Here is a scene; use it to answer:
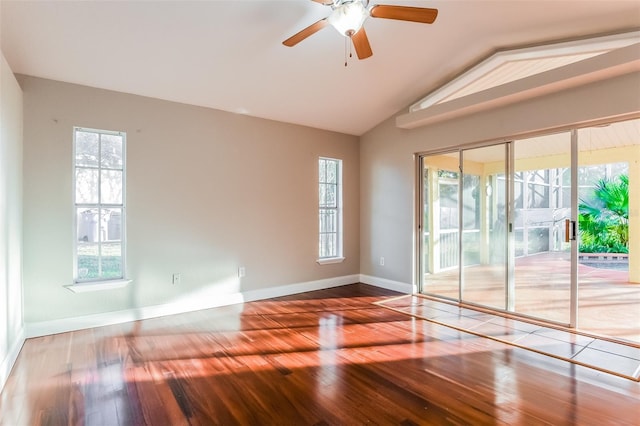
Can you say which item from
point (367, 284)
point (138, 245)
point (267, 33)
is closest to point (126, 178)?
point (138, 245)

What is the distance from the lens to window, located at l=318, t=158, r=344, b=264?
5.67 m

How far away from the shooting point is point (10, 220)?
2791 millimetres

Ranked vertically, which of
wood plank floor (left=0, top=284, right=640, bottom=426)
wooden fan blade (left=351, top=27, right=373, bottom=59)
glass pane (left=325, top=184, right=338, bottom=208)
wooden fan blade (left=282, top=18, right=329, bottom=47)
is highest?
wooden fan blade (left=282, top=18, right=329, bottom=47)

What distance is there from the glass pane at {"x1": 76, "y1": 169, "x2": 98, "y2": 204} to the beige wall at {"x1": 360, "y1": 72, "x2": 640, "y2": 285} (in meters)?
4.01

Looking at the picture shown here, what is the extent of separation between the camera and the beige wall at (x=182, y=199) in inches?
134

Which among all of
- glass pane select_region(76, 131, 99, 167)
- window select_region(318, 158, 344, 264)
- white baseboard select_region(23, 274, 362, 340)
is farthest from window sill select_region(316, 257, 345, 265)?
glass pane select_region(76, 131, 99, 167)

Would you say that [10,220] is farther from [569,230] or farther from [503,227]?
[569,230]

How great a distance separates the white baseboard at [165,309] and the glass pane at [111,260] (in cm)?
43

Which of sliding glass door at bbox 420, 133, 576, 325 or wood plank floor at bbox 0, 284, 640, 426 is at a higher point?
sliding glass door at bbox 420, 133, 576, 325

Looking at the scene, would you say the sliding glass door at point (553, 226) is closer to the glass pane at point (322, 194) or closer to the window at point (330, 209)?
the window at point (330, 209)

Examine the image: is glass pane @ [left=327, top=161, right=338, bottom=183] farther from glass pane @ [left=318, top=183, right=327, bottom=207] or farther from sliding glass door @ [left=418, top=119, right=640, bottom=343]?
sliding glass door @ [left=418, top=119, right=640, bottom=343]

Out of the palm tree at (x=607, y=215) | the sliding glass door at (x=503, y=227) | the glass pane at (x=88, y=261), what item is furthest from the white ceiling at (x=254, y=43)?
the glass pane at (x=88, y=261)

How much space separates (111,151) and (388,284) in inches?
171

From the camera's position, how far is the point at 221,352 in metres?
3.03
